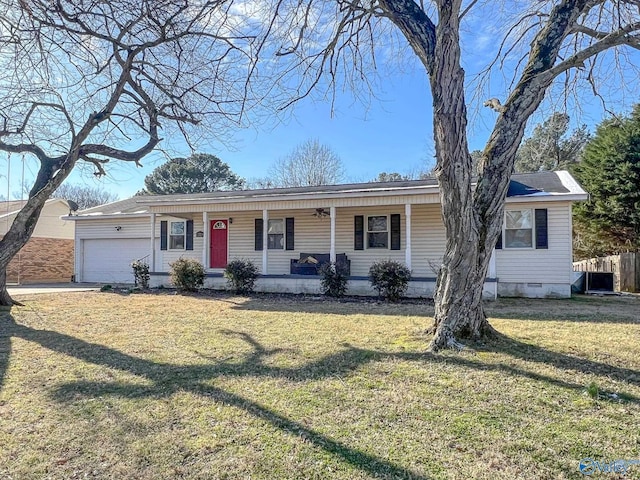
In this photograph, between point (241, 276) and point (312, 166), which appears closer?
point (241, 276)

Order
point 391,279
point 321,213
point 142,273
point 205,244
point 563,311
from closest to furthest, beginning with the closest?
point 563,311, point 391,279, point 321,213, point 205,244, point 142,273

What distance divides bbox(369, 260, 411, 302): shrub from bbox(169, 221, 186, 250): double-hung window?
7.83m

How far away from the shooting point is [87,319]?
7.47m

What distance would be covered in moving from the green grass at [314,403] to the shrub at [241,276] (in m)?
5.11

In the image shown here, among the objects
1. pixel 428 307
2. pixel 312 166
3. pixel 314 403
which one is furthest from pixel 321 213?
pixel 312 166

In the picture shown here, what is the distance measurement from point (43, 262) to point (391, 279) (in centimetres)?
1700

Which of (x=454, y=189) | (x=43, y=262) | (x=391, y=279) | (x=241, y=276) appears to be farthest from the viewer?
(x=43, y=262)

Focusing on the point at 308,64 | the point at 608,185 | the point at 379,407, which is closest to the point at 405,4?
the point at 308,64

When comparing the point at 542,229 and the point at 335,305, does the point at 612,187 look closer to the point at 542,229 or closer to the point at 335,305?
the point at 542,229

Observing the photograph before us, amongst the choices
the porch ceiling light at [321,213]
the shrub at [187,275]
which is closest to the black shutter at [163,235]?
the shrub at [187,275]

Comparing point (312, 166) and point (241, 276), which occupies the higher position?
point (312, 166)

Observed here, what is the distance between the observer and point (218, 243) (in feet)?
48.0

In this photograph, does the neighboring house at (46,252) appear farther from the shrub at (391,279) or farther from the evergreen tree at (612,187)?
the evergreen tree at (612,187)

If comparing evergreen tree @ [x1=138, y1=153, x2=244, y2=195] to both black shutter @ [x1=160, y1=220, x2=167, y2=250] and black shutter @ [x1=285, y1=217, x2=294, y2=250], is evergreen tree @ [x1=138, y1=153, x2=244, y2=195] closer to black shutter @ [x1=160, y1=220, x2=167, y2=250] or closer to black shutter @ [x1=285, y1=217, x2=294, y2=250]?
black shutter @ [x1=160, y1=220, x2=167, y2=250]
